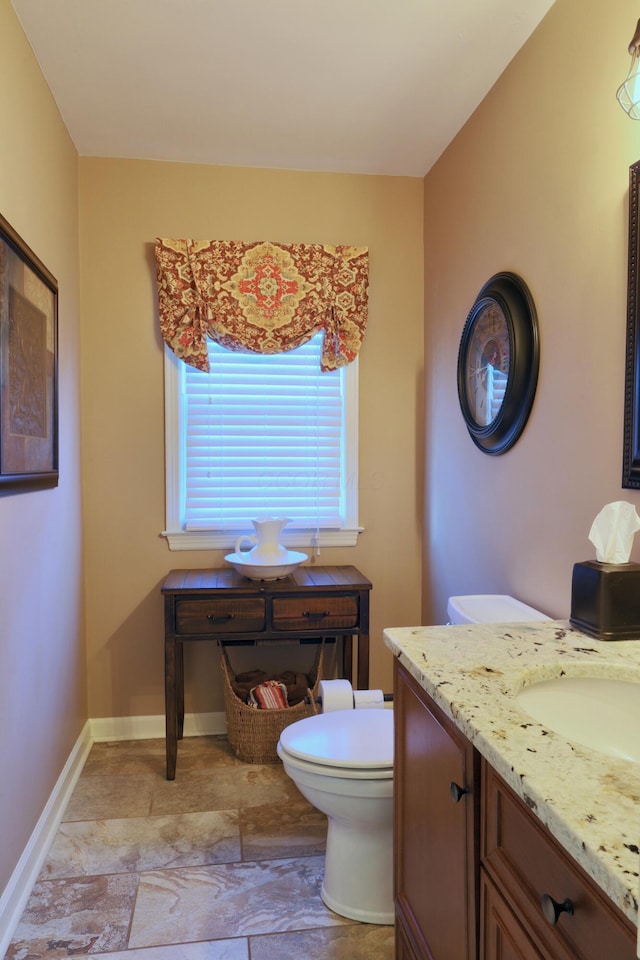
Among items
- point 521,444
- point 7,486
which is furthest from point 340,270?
point 7,486

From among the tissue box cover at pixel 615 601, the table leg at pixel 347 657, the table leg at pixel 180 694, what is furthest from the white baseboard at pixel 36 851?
the tissue box cover at pixel 615 601

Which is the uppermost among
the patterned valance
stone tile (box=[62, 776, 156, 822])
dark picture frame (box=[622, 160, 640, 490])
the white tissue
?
the patterned valance

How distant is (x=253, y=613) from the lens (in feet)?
8.54

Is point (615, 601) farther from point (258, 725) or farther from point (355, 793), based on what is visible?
point (258, 725)

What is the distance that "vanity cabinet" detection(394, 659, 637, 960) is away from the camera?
2.49 feet

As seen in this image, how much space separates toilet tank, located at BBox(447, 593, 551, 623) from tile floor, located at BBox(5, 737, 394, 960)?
3.01 ft

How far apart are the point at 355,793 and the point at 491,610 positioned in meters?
0.68

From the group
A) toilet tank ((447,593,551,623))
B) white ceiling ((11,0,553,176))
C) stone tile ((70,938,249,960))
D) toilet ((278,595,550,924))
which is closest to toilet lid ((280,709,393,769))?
toilet ((278,595,550,924))

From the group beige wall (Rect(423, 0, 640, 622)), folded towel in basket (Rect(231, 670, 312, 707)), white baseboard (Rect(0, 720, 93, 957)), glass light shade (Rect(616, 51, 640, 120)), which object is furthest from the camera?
folded towel in basket (Rect(231, 670, 312, 707))

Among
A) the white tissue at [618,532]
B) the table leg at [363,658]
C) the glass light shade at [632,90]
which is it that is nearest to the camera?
the glass light shade at [632,90]

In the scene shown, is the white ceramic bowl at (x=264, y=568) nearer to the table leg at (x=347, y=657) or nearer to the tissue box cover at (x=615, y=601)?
the table leg at (x=347, y=657)

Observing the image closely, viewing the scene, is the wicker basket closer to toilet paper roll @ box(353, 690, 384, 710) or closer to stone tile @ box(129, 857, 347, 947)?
toilet paper roll @ box(353, 690, 384, 710)

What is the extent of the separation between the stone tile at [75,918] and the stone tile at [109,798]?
1.20 ft

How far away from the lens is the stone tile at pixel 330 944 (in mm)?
1679
